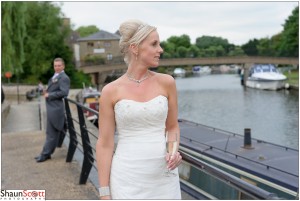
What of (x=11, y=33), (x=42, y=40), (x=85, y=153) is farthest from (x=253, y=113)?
(x=85, y=153)

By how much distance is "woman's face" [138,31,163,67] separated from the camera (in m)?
2.45

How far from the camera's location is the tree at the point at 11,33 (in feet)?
76.7

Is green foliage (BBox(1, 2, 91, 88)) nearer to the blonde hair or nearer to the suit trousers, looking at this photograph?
the suit trousers

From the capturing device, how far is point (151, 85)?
2541mm

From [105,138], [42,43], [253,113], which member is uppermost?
[42,43]

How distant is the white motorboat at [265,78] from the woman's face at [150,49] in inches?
2082

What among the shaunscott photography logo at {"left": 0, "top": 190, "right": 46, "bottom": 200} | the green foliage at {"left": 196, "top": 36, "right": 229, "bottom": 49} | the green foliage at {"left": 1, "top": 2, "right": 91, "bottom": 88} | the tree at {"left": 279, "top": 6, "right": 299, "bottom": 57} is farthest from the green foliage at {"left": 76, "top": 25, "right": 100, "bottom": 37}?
the shaunscott photography logo at {"left": 0, "top": 190, "right": 46, "bottom": 200}

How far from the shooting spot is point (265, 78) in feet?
181

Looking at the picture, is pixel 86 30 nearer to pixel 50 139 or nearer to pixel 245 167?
pixel 245 167

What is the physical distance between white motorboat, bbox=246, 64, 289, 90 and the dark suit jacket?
49.1 metres

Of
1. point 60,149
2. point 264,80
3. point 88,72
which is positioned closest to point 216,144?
point 60,149

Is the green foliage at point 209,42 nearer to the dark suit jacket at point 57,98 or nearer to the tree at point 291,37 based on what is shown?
the tree at point 291,37

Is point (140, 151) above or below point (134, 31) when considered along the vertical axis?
below

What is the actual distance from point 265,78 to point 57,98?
51.3 meters
